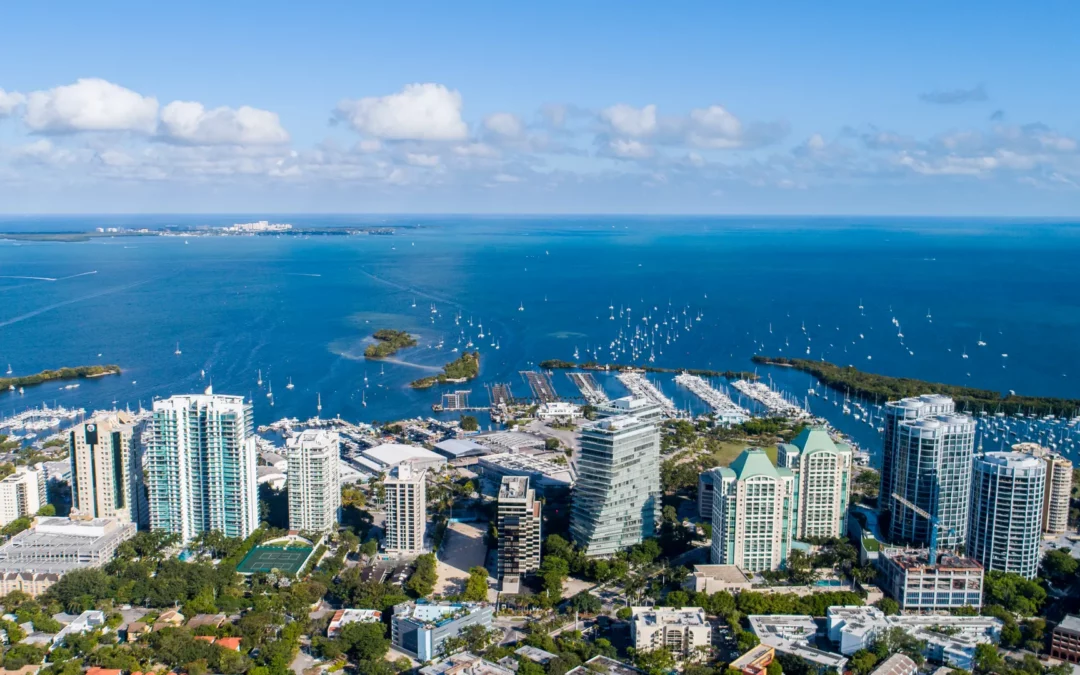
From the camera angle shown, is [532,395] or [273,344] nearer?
[532,395]

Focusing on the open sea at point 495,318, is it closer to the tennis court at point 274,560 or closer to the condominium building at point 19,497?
the condominium building at point 19,497

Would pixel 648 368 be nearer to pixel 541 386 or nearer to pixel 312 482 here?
pixel 541 386

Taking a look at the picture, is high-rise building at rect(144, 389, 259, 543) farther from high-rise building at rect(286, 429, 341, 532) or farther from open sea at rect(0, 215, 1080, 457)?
open sea at rect(0, 215, 1080, 457)

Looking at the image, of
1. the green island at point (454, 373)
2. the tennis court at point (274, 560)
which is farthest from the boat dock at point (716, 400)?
the tennis court at point (274, 560)

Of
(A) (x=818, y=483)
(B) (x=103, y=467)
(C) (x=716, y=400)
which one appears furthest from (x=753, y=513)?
(C) (x=716, y=400)

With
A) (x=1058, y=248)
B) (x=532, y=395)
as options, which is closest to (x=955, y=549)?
(x=532, y=395)

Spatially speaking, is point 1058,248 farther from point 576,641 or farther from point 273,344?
point 576,641
